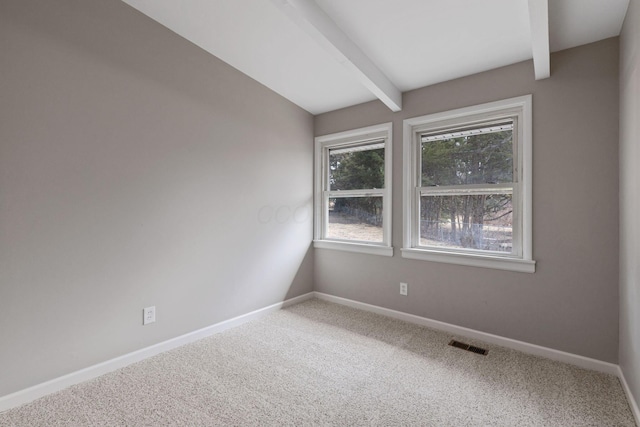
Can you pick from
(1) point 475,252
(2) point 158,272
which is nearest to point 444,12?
(1) point 475,252

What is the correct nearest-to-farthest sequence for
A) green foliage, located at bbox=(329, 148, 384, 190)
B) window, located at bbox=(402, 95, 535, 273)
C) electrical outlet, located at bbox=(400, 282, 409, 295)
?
window, located at bbox=(402, 95, 535, 273)
electrical outlet, located at bbox=(400, 282, 409, 295)
green foliage, located at bbox=(329, 148, 384, 190)

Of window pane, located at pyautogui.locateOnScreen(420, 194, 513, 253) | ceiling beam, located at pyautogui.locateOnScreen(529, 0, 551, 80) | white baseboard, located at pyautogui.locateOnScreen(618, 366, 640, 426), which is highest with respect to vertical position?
ceiling beam, located at pyautogui.locateOnScreen(529, 0, 551, 80)

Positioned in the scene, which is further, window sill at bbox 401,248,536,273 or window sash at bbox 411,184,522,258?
window sash at bbox 411,184,522,258

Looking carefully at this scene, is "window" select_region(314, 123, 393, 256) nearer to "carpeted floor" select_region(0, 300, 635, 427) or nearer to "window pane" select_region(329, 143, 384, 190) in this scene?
"window pane" select_region(329, 143, 384, 190)

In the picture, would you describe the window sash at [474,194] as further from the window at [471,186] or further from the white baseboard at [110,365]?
the white baseboard at [110,365]

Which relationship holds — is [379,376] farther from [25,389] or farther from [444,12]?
[444,12]

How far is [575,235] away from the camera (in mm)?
2188

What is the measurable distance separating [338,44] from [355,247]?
6.73 ft

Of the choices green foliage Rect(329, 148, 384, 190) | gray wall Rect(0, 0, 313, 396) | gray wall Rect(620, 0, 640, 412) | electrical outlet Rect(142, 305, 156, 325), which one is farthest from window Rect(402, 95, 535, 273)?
electrical outlet Rect(142, 305, 156, 325)

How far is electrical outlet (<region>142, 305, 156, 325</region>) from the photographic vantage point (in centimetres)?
229

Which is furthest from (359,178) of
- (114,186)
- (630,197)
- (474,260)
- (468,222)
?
(114,186)

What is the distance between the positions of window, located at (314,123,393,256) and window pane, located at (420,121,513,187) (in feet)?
1.38

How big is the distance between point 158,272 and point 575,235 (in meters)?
3.18

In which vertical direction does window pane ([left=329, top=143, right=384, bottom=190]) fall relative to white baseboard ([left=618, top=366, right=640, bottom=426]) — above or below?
above
